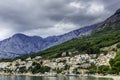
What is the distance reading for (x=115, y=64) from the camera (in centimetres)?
13525

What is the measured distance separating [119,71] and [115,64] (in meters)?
7.96

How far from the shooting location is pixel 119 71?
463 feet
